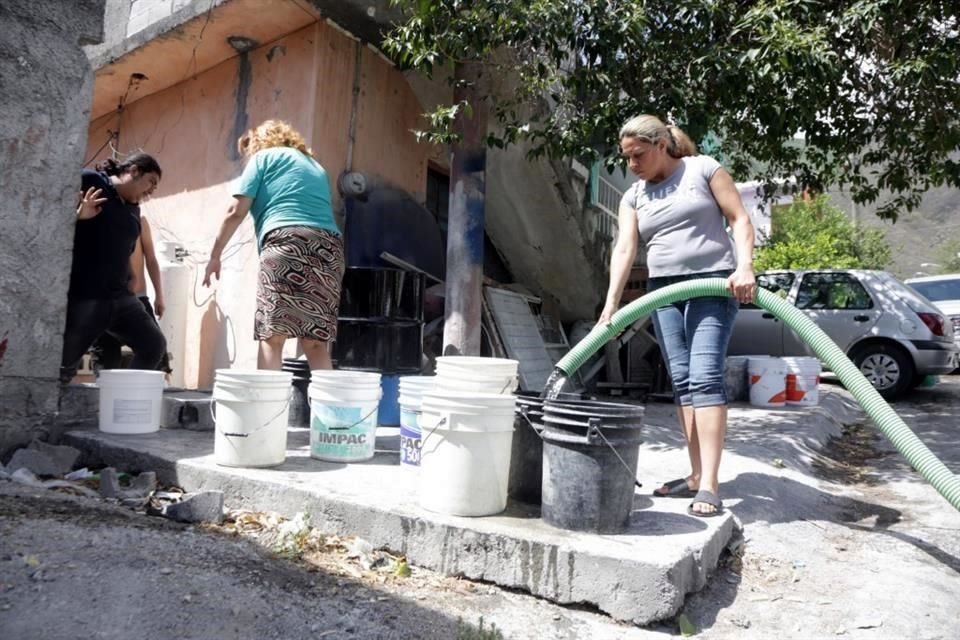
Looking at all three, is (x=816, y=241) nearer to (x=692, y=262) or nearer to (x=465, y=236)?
(x=465, y=236)

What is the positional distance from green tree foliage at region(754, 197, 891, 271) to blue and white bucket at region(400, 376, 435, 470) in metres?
13.3

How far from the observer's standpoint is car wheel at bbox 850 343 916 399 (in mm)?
8398

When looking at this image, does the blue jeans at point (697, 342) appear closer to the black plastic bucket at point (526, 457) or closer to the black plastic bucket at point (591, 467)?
the black plastic bucket at point (591, 467)

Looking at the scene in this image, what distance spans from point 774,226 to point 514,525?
898 inches

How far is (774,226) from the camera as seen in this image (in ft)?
75.0

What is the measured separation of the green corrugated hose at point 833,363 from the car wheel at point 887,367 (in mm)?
6335

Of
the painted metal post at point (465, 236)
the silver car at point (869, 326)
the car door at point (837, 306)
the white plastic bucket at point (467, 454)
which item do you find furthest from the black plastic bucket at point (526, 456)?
the car door at point (837, 306)

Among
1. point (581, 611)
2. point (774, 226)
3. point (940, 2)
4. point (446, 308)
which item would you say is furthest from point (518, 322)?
point (774, 226)

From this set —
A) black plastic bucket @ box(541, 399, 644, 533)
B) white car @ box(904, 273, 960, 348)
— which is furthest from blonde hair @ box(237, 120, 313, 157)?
white car @ box(904, 273, 960, 348)

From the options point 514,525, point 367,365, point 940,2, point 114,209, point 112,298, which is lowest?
point 514,525

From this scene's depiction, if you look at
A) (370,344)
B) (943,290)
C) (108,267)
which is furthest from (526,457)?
(943,290)

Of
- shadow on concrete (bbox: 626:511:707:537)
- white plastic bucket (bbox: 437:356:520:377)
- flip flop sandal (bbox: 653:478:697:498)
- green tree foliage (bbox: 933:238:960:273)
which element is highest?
green tree foliage (bbox: 933:238:960:273)

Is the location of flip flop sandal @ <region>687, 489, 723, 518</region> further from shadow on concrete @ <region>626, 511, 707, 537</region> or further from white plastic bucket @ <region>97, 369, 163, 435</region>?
white plastic bucket @ <region>97, 369, 163, 435</region>

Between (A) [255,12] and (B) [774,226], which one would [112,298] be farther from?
(B) [774,226]
